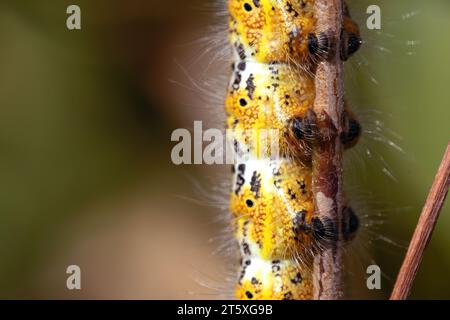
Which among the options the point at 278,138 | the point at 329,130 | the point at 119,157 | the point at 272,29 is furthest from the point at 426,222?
the point at 119,157

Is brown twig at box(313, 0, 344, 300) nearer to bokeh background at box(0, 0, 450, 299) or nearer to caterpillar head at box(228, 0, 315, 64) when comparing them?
caterpillar head at box(228, 0, 315, 64)

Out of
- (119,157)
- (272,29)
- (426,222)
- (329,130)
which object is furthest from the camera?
(119,157)

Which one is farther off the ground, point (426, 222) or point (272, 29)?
point (272, 29)

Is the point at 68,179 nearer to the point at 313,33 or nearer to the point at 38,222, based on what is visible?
the point at 38,222

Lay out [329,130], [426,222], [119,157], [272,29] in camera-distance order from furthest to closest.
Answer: [119,157] → [272,29] → [329,130] → [426,222]

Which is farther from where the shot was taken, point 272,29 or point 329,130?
point 272,29

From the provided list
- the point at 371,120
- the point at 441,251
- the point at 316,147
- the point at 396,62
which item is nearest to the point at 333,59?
the point at 316,147

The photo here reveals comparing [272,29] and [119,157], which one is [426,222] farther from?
[119,157]
